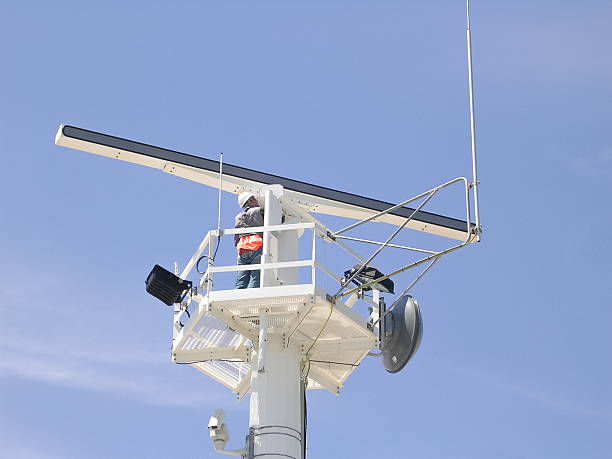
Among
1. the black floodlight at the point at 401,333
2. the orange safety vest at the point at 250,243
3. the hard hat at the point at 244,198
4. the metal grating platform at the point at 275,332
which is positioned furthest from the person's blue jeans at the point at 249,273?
the black floodlight at the point at 401,333

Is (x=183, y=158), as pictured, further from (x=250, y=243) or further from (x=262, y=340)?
(x=262, y=340)

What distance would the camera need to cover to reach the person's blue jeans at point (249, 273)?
2600cm

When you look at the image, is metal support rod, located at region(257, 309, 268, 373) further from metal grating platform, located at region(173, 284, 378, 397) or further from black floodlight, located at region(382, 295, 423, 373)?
black floodlight, located at region(382, 295, 423, 373)

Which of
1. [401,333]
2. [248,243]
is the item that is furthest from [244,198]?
[401,333]

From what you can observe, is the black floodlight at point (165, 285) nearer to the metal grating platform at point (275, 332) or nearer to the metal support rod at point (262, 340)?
the metal grating platform at point (275, 332)

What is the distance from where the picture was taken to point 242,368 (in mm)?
28641

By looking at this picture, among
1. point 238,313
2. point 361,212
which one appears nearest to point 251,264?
point 238,313

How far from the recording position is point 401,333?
27094 millimetres

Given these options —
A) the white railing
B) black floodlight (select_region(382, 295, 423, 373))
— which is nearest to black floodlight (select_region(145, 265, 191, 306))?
the white railing

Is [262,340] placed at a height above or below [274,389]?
above

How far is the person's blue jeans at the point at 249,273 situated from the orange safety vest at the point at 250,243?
11cm

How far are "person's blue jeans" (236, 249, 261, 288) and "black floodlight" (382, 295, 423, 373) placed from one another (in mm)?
3183

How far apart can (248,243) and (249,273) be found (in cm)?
67

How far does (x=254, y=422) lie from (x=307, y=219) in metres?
5.09
